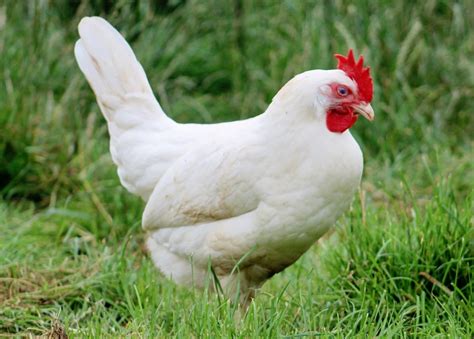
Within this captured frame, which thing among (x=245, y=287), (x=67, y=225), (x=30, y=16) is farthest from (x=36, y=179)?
(x=245, y=287)

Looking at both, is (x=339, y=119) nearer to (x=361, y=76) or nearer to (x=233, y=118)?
(x=361, y=76)

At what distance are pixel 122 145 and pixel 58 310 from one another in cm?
86

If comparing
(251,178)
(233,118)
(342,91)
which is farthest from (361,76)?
(233,118)

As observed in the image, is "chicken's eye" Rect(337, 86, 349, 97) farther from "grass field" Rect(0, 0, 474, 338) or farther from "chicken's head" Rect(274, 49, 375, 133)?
"grass field" Rect(0, 0, 474, 338)

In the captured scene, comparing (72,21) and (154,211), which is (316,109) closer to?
(154,211)

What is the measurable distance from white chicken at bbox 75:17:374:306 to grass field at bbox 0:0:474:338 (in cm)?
21

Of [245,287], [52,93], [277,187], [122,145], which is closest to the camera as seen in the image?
[277,187]

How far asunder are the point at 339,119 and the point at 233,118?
3011 mm

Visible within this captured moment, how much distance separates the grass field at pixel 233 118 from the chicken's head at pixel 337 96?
2.25 feet

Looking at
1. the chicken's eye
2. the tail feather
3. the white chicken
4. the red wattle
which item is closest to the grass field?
the white chicken

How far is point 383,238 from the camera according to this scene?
4512mm

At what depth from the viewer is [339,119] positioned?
4.09 metres

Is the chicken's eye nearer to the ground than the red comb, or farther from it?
nearer to the ground

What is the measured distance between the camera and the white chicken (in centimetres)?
402
